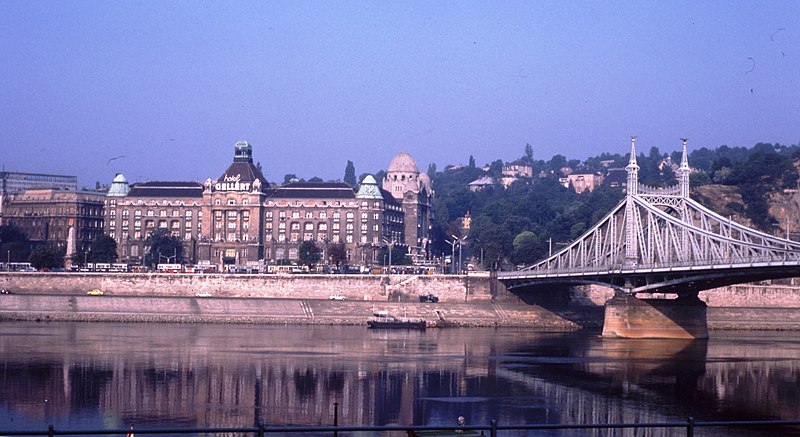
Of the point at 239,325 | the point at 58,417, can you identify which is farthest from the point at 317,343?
the point at 58,417

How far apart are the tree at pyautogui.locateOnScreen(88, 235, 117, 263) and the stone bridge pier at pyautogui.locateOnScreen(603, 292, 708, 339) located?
9467 cm

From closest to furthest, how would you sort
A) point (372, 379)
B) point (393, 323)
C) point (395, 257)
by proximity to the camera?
point (372, 379)
point (393, 323)
point (395, 257)

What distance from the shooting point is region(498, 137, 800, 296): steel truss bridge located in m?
80.4

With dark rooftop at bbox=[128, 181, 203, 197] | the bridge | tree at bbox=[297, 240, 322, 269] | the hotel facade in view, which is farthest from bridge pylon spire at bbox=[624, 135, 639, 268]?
dark rooftop at bbox=[128, 181, 203, 197]

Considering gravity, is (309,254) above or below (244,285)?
above

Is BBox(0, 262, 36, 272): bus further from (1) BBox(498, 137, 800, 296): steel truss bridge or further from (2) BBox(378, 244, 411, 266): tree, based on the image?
(1) BBox(498, 137, 800, 296): steel truss bridge

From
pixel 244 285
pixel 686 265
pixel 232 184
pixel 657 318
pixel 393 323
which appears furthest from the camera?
pixel 232 184

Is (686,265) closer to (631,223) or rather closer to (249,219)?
(631,223)

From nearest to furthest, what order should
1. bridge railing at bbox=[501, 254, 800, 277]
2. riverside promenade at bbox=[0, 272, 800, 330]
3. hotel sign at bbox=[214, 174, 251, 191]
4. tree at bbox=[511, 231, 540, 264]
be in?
bridge railing at bbox=[501, 254, 800, 277] < riverside promenade at bbox=[0, 272, 800, 330] < tree at bbox=[511, 231, 540, 264] < hotel sign at bbox=[214, 174, 251, 191]

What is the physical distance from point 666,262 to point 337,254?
85974mm

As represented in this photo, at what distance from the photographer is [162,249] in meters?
178

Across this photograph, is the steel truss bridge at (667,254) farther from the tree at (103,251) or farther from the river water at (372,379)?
the tree at (103,251)

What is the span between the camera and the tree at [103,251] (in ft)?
562

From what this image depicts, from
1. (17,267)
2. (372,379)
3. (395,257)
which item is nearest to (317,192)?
(395,257)
